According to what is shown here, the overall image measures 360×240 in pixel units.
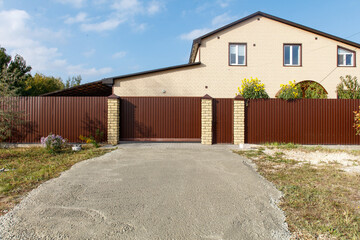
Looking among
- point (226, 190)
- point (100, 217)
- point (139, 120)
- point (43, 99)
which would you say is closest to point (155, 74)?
point (139, 120)

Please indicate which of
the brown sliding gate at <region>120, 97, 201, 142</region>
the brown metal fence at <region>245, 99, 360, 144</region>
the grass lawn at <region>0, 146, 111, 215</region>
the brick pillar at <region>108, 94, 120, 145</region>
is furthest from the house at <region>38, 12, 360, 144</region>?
the grass lawn at <region>0, 146, 111, 215</region>

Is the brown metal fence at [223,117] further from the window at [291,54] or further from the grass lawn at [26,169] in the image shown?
the window at [291,54]

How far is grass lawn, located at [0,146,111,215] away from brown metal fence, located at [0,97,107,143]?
1.59 metres

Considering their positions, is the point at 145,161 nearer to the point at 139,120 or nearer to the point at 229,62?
the point at 139,120

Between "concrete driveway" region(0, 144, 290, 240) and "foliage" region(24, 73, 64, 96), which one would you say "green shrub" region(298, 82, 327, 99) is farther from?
"foliage" region(24, 73, 64, 96)

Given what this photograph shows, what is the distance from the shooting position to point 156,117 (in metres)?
11.0

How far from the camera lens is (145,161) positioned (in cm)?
705

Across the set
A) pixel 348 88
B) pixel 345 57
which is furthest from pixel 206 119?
pixel 345 57

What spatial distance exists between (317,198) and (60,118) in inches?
394

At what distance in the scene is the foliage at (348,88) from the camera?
12960 millimetres

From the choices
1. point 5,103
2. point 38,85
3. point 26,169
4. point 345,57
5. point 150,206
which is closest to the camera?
point 150,206

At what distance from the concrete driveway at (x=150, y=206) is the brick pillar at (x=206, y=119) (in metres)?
4.35

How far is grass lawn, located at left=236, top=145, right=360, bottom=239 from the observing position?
2.95 metres

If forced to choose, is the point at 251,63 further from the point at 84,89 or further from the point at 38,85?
the point at 38,85
